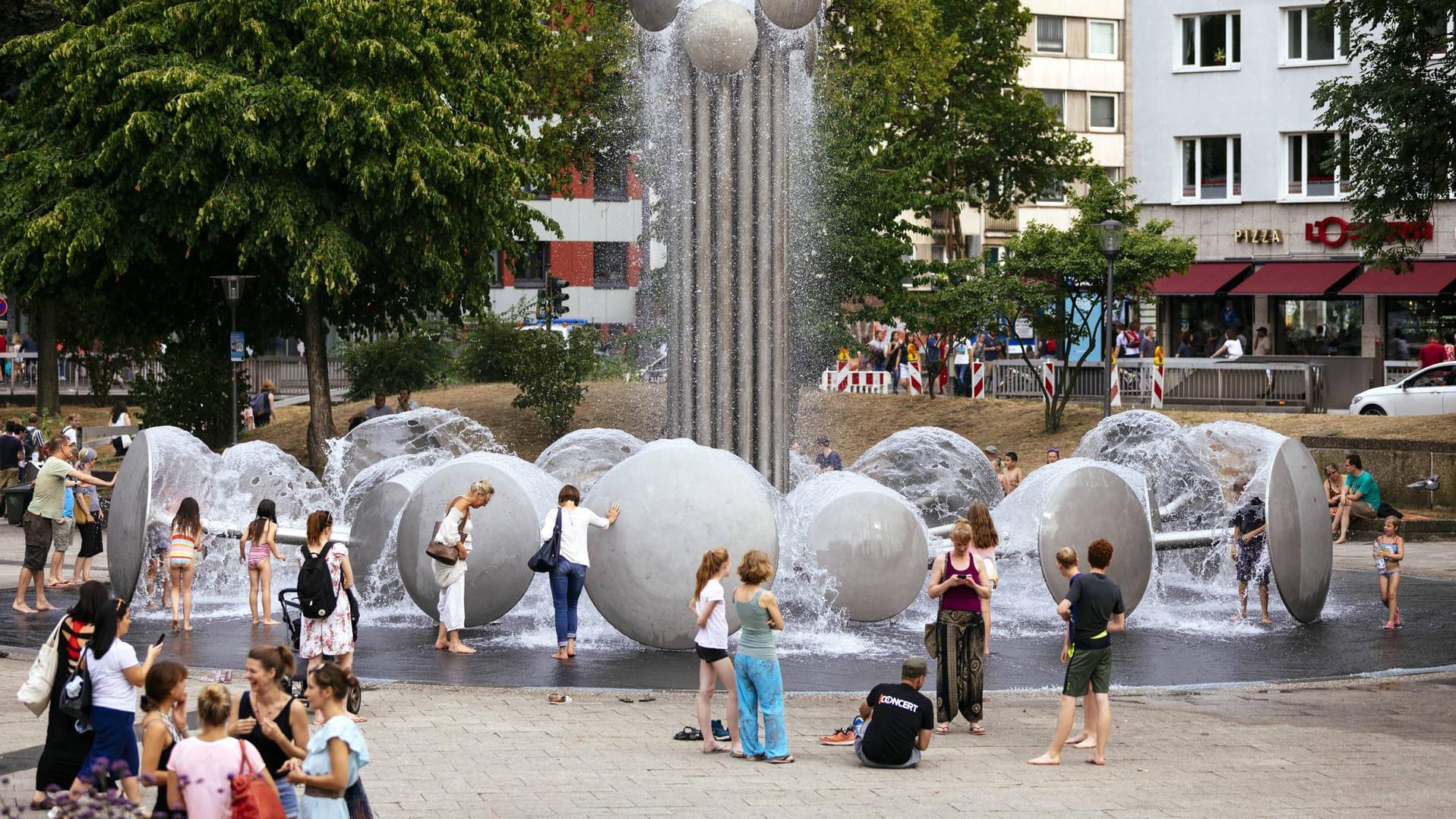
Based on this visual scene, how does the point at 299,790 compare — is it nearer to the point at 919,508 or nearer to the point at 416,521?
the point at 416,521

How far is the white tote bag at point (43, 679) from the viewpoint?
9.69 meters

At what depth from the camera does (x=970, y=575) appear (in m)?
13.1

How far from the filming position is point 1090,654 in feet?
38.9

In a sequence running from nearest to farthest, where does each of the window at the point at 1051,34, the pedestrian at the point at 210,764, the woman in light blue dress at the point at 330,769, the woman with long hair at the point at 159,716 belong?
the pedestrian at the point at 210,764 < the woman in light blue dress at the point at 330,769 < the woman with long hair at the point at 159,716 < the window at the point at 1051,34

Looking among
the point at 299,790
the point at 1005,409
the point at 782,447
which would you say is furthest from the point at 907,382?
the point at 299,790

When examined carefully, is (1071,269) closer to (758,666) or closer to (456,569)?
(456,569)

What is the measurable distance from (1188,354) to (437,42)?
26.6 meters

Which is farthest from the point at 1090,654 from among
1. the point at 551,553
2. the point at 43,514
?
A: the point at 43,514

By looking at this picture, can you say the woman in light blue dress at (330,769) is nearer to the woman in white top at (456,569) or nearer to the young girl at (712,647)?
the young girl at (712,647)

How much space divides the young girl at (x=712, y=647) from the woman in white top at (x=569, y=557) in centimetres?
393

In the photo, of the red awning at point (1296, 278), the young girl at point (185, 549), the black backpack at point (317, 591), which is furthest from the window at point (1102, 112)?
the black backpack at point (317, 591)

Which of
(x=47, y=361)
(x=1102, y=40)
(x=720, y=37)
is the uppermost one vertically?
(x=1102, y=40)

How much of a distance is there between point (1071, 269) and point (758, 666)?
27443 mm

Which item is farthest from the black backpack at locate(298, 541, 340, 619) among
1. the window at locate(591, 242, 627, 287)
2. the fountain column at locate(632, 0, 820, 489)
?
the window at locate(591, 242, 627, 287)
